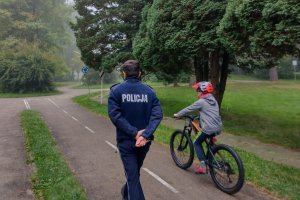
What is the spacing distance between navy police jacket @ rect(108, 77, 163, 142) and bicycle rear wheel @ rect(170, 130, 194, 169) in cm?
288

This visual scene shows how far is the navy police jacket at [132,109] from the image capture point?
4.52 m

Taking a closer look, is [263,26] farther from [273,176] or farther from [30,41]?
[30,41]

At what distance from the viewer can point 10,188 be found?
21.2 feet

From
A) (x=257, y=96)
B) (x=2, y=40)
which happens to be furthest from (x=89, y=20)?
(x=2, y=40)

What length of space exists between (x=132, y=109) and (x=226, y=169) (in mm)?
2574

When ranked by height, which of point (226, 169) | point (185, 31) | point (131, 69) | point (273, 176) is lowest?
point (273, 176)

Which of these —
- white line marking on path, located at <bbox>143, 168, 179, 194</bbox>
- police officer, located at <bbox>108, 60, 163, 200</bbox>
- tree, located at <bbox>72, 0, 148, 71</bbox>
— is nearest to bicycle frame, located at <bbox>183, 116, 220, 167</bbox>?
white line marking on path, located at <bbox>143, 168, 179, 194</bbox>

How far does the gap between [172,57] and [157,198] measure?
1106cm

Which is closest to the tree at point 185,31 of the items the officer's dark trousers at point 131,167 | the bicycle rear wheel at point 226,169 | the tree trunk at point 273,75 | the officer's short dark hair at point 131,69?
the bicycle rear wheel at point 226,169

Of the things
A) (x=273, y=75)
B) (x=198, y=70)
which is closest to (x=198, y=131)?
(x=198, y=70)

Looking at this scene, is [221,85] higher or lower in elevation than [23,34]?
lower

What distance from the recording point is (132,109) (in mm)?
4598

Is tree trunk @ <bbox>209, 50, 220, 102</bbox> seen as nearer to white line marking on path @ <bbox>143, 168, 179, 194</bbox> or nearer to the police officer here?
white line marking on path @ <bbox>143, 168, 179, 194</bbox>

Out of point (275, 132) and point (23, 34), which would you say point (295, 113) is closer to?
point (275, 132)
